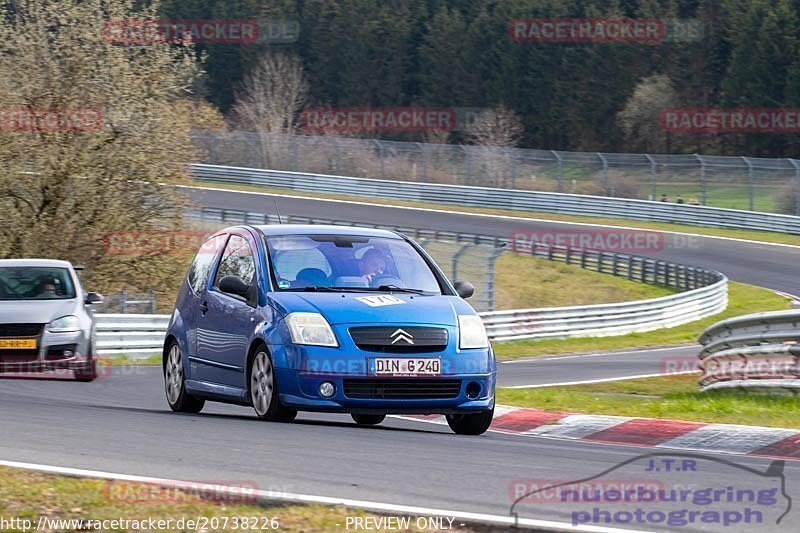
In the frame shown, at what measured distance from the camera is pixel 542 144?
90.1 metres

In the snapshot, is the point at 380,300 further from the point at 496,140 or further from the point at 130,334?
the point at 496,140

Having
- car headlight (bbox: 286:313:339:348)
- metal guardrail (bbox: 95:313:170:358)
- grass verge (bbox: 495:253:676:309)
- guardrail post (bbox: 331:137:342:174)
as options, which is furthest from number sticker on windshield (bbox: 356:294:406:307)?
guardrail post (bbox: 331:137:342:174)

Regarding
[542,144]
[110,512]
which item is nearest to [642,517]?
[110,512]

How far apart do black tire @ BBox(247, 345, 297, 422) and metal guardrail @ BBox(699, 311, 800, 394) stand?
5.72m

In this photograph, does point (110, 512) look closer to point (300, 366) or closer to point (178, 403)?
point (300, 366)

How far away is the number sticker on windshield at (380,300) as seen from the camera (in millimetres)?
9516

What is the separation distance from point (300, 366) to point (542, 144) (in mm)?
82154

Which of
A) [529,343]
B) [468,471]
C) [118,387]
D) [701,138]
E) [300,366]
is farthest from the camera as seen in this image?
[701,138]

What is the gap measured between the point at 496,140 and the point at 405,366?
211 feet

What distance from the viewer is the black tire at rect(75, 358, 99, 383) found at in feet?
49.8

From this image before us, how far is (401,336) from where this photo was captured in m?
9.23

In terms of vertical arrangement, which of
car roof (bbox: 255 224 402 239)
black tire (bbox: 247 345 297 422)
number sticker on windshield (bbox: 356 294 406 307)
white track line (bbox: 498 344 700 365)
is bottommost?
white track line (bbox: 498 344 700 365)

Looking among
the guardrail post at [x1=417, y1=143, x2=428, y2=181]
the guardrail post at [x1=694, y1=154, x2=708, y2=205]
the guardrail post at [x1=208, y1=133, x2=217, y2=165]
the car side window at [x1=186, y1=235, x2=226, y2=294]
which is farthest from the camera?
the guardrail post at [x1=208, y1=133, x2=217, y2=165]

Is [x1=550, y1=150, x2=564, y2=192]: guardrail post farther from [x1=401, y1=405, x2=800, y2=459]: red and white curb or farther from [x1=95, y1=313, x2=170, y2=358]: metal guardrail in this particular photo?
[x1=401, y1=405, x2=800, y2=459]: red and white curb
